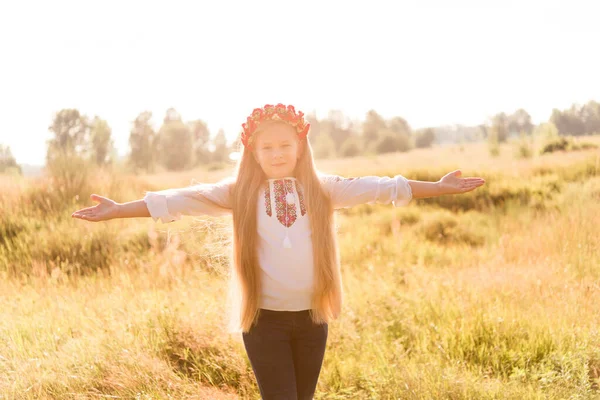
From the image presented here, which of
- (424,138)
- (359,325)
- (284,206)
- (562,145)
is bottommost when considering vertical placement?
(359,325)

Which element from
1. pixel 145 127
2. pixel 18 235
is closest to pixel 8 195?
pixel 18 235

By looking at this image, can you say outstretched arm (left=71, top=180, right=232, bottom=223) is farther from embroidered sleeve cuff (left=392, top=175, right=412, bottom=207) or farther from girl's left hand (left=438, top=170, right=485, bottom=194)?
girl's left hand (left=438, top=170, right=485, bottom=194)

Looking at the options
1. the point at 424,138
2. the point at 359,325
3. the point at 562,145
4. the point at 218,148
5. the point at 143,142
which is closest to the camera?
the point at 359,325

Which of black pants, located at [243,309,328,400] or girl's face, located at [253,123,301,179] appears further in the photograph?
girl's face, located at [253,123,301,179]

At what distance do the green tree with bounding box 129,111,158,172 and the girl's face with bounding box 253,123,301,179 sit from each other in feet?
171

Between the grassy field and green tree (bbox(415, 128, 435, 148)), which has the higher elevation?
green tree (bbox(415, 128, 435, 148))

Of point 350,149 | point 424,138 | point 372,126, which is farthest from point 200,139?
point 424,138

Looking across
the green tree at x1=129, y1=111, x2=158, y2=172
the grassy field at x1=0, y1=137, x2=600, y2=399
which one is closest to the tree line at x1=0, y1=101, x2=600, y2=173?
the green tree at x1=129, y1=111, x2=158, y2=172

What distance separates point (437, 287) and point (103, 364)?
3128mm

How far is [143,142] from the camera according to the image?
54781mm

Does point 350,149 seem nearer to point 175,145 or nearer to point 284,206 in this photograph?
point 175,145

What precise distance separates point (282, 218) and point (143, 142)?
5418 centimetres

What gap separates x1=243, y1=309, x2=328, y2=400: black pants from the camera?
2.83 m

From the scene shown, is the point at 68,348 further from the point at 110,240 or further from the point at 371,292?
the point at 110,240
